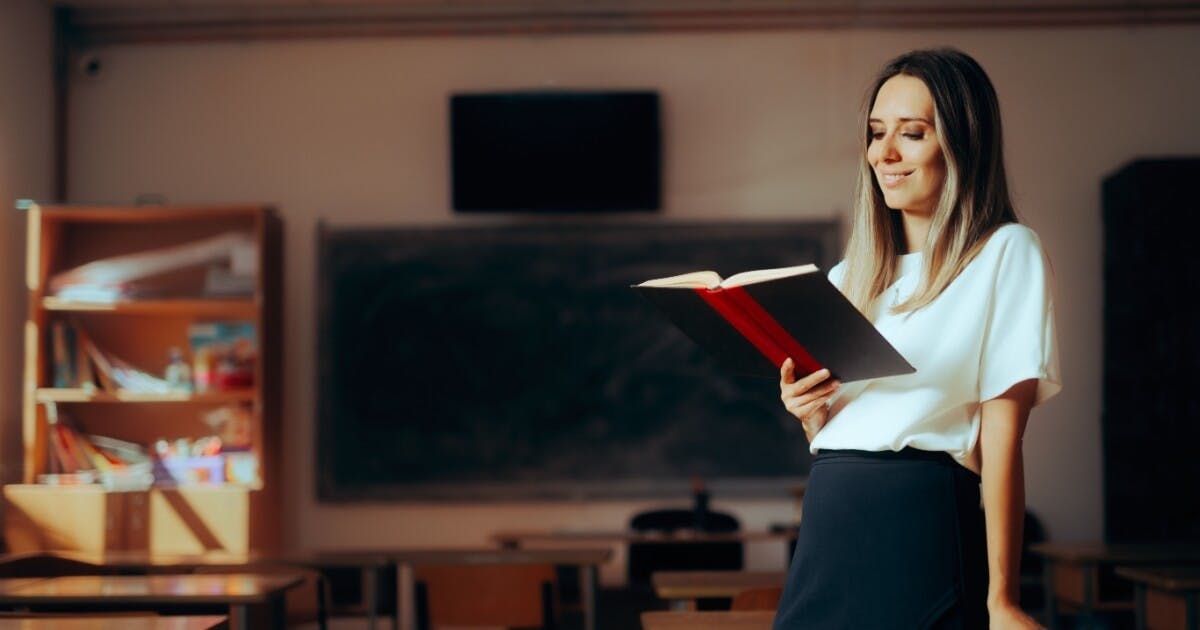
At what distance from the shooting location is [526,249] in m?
5.89

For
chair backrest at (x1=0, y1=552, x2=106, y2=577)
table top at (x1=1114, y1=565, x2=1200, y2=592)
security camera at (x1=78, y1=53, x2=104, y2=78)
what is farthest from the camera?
security camera at (x1=78, y1=53, x2=104, y2=78)

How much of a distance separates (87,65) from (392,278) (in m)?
1.87

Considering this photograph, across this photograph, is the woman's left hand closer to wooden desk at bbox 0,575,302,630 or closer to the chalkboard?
wooden desk at bbox 0,575,302,630

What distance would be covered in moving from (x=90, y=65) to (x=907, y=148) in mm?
5663

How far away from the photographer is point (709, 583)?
3.27 meters

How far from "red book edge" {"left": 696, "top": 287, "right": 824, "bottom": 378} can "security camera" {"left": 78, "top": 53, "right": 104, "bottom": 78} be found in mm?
5525

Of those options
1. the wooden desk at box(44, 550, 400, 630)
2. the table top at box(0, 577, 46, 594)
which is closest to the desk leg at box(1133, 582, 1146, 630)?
the wooden desk at box(44, 550, 400, 630)

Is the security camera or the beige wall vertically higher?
the security camera

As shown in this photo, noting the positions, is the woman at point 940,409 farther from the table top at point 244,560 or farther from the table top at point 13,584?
the table top at point 244,560

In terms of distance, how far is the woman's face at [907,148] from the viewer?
124 centimetres

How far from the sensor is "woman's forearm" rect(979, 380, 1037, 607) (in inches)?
45.2

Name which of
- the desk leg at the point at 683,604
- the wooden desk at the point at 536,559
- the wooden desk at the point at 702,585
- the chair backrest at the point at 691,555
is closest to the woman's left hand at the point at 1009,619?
the wooden desk at the point at 702,585

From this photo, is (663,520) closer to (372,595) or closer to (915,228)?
(372,595)

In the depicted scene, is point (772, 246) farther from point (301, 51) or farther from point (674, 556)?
point (301, 51)
